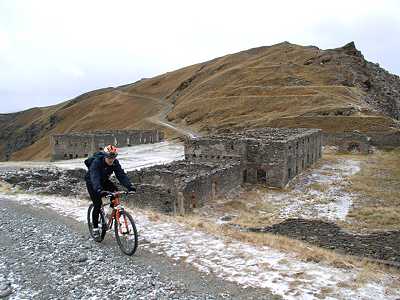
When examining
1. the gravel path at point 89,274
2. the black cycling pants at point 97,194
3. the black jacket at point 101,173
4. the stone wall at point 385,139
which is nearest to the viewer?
the gravel path at point 89,274

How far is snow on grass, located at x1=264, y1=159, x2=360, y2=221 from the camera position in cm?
2698

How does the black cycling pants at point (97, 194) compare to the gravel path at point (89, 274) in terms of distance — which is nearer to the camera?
the gravel path at point (89, 274)

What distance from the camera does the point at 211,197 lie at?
Result: 92.4 ft

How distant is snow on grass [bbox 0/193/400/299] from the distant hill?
2207 inches

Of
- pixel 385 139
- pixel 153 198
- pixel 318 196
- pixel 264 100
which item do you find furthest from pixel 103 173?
pixel 264 100

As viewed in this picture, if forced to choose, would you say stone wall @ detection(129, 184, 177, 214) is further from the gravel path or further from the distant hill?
the distant hill

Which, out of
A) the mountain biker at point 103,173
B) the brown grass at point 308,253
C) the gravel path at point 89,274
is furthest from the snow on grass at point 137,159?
A: the mountain biker at point 103,173

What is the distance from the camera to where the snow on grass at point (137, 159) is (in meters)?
46.1

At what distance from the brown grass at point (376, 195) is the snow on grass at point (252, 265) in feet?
30.0

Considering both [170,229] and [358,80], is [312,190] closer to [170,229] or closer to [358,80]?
[170,229]

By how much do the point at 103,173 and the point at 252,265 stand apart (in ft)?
14.2

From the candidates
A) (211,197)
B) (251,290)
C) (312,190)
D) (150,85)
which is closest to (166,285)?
(251,290)

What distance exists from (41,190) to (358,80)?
9198 cm

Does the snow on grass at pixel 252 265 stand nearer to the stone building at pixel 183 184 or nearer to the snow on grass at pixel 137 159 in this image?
the stone building at pixel 183 184
